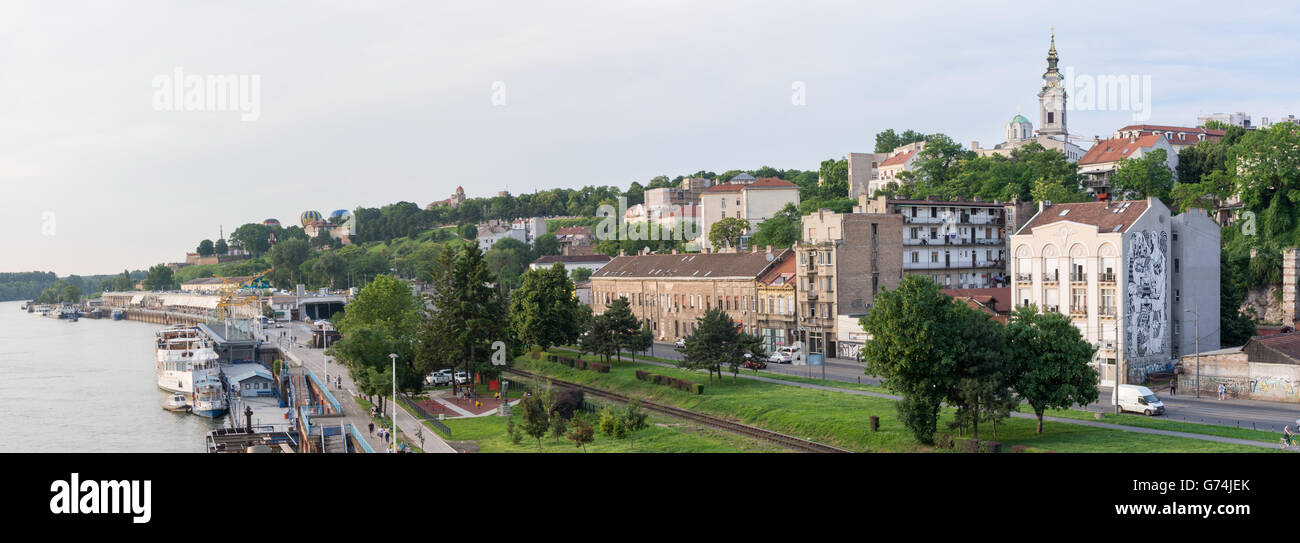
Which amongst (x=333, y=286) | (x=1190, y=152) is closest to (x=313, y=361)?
(x=1190, y=152)

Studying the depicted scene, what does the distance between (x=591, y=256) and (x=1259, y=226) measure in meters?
87.4

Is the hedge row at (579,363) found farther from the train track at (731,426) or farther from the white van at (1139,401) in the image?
the white van at (1139,401)

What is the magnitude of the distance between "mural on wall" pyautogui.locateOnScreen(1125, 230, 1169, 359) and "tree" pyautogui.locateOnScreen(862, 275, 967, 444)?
24692 mm

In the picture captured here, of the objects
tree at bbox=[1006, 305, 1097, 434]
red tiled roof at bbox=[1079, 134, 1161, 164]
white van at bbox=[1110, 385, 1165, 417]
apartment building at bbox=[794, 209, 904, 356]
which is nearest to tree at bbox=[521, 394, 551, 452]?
tree at bbox=[1006, 305, 1097, 434]

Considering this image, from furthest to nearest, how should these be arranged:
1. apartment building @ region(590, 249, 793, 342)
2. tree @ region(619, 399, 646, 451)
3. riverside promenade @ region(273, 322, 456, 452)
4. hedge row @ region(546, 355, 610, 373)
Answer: apartment building @ region(590, 249, 793, 342), hedge row @ region(546, 355, 610, 373), riverside promenade @ region(273, 322, 456, 452), tree @ region(619, 399, 646, 451)

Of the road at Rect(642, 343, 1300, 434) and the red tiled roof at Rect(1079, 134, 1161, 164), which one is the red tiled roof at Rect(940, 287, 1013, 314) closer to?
the road at Rect(642, 343, 1300, 434)

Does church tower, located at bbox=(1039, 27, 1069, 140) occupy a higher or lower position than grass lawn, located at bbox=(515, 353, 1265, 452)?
higher

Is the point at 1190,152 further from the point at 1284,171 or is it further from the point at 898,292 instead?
the point at 898,292

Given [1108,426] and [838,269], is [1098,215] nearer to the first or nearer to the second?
[838,269]

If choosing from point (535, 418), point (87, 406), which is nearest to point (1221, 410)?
point (535, 418)

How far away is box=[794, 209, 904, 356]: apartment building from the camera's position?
7075 cm

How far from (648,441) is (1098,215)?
34.2m
